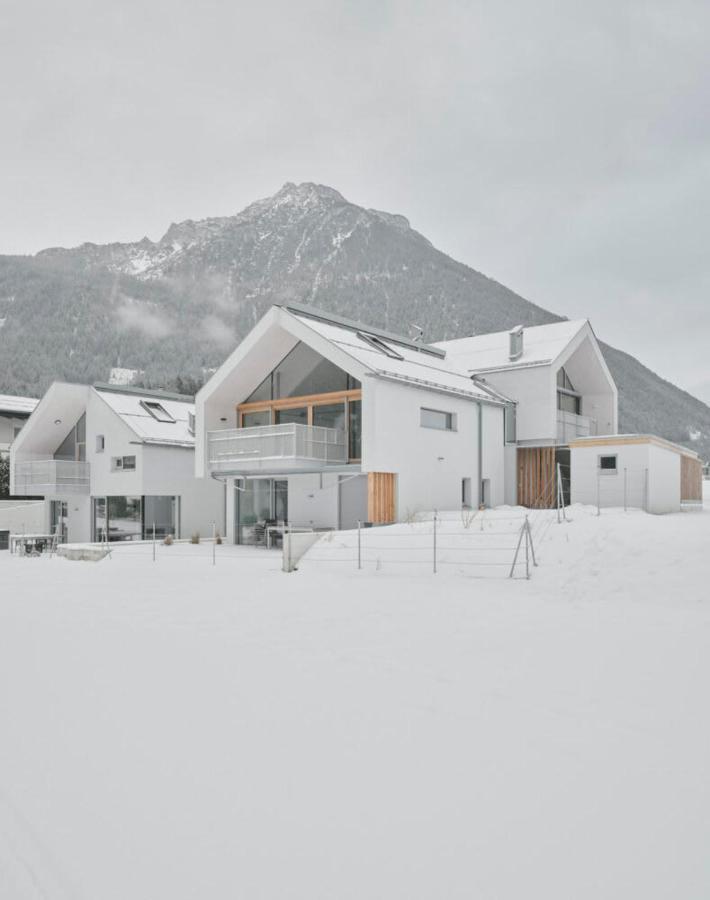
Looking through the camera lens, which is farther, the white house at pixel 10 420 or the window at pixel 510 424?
the white house at pixel 10 420

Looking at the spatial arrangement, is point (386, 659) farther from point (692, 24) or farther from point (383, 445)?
point (692, 24)

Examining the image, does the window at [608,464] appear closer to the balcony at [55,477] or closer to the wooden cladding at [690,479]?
the wooden cladding at [690,479]

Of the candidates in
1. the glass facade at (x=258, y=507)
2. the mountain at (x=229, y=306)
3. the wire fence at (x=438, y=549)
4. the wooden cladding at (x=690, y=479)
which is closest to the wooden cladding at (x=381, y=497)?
the wire fence at (x=438, y=549)

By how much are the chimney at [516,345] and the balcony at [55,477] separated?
17.2 meters

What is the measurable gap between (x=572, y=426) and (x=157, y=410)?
16647mm

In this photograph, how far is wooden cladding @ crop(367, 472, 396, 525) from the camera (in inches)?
715

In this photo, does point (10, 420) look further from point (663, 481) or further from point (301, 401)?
point (663, 481)

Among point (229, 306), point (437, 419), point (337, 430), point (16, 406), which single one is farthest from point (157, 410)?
point (229, 306)

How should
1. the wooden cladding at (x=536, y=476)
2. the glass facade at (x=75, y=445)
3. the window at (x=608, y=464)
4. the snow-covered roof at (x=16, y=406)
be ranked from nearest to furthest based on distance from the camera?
the window at (x=608, y=464)
the wooden cladding at (x=536, y=476)
the glass facade at (x=75, y=445)
the snow-covered roof at (x=16, y=406)

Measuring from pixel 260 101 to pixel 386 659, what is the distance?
19990mm

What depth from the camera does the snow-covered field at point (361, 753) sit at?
354cm

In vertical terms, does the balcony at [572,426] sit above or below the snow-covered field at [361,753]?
above

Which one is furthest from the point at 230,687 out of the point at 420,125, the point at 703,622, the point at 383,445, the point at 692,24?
the point at 420,125

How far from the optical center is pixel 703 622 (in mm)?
9109
